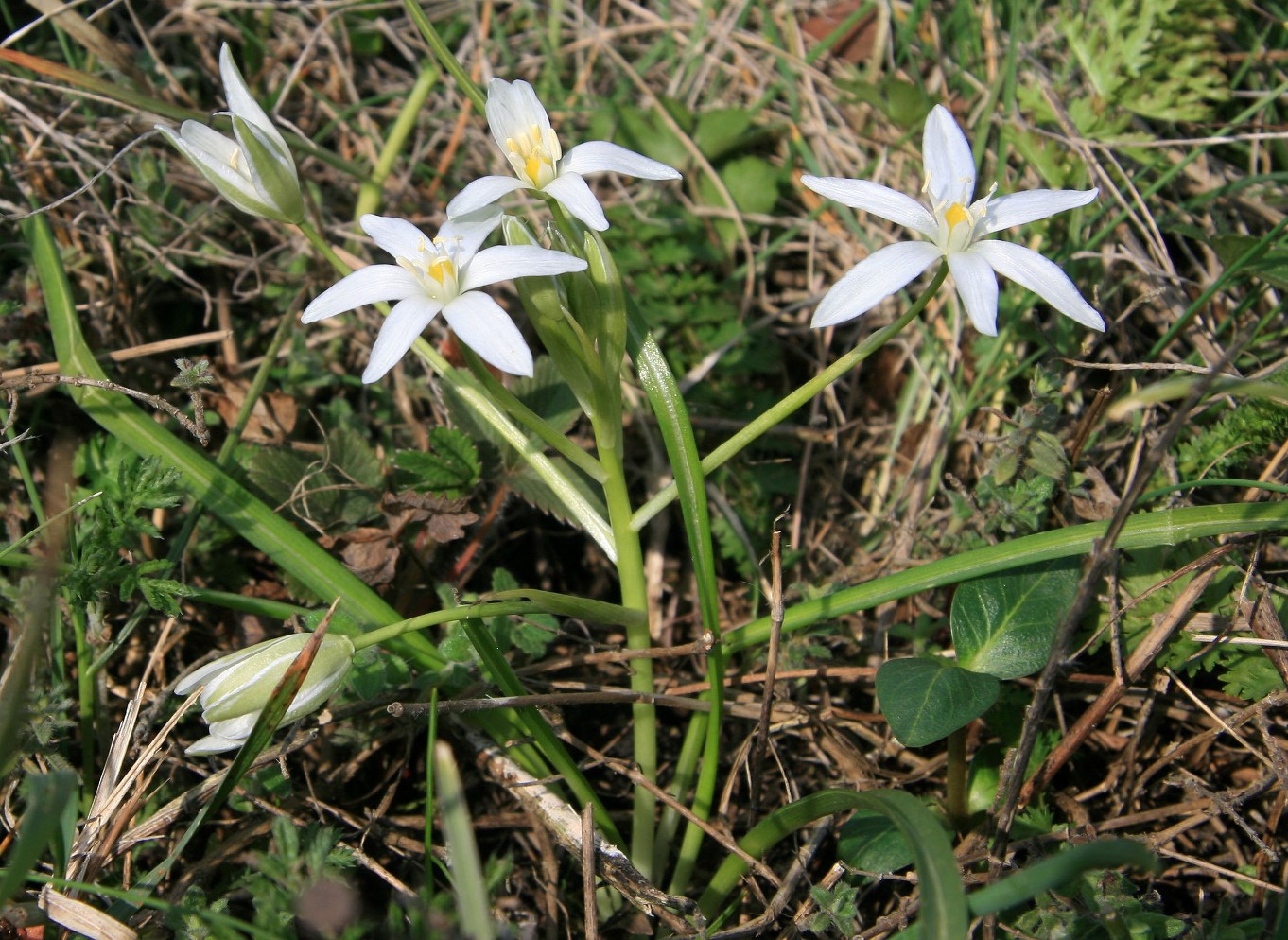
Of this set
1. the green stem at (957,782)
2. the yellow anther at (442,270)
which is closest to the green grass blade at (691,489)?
the yellow anther at (442,270)

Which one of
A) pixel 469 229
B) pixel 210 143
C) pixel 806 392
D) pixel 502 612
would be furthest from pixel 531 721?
pixel 210 143

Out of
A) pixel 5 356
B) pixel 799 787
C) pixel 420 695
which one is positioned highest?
pixel 5 356

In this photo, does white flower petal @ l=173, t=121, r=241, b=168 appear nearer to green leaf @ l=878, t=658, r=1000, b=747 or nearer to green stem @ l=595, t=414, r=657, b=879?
green stem @ l=595, t=414, r=657, b=879

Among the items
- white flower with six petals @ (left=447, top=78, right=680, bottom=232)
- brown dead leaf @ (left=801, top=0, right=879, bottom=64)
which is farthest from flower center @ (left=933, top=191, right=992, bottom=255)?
brown dead leaf @ (left=801, top=0, right=879, bottom=64)

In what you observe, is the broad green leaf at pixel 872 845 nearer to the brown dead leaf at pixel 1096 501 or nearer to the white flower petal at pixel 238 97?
the brown dead leaf at pixel 1096 501

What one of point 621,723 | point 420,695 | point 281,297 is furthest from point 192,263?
point 621,723

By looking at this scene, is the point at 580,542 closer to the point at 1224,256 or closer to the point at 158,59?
the point at 1224,256
